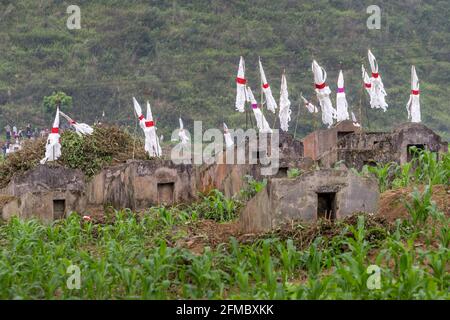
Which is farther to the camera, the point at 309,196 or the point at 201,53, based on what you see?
the point at 201,53

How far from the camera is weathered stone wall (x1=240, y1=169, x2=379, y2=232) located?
1456cm

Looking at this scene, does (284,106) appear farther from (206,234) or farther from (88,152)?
(206,234)

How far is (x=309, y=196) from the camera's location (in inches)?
579

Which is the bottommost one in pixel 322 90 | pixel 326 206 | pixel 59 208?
pixel 326 206

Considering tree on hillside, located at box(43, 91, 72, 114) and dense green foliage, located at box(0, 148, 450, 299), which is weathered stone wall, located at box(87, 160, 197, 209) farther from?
tree on hillside, located at box(43, 91, 72, 114)

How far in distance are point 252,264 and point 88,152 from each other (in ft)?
44.2

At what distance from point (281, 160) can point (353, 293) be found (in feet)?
30.8

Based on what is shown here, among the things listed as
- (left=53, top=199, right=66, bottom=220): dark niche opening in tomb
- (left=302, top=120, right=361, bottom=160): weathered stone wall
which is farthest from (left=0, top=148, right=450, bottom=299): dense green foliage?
(left=302, top=120, right=361, bottom=160): weathered stone wall

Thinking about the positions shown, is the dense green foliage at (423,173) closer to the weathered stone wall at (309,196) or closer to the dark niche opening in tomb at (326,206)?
the weathered stone wall at (309,196)

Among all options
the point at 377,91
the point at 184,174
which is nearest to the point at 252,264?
the point at 184,174

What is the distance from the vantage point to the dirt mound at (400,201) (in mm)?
15141

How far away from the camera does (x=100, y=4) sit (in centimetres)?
7431
